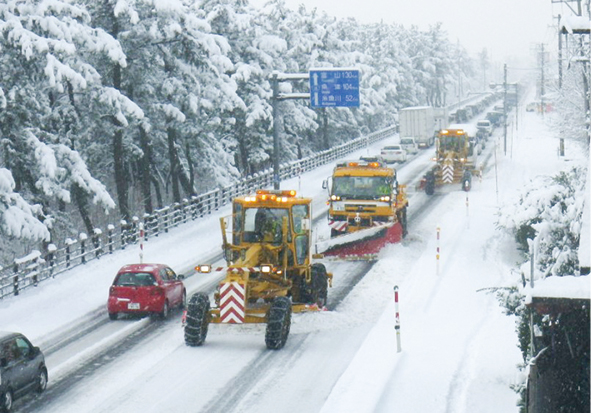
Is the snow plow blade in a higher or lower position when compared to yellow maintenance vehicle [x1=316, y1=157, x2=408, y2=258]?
lower

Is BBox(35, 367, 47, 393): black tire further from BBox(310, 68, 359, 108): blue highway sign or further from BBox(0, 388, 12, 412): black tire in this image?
BBox(310, 68, 359, 108): blue highway sign

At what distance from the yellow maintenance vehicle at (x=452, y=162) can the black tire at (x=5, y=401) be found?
32.6m

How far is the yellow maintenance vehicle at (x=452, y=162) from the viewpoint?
157ft

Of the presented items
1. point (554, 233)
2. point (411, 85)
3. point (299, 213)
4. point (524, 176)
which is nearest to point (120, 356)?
point (299, 213)

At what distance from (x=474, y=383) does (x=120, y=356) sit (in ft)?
23.6

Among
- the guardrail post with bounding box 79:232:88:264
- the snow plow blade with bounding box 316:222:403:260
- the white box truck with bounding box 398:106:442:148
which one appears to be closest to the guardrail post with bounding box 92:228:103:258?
the guardrail post with bounding box 79:232:88:264

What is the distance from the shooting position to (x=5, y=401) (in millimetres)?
16188

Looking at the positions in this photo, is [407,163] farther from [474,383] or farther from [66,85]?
[474,383]

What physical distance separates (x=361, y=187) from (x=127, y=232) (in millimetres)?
8974

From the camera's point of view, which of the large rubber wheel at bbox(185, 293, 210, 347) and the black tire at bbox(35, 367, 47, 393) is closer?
the black tire at bbox(35, 367, 47, 393)

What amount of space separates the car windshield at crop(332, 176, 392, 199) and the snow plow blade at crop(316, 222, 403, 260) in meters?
1.89

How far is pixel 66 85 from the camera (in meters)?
37.5

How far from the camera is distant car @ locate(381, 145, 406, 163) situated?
63.8 m

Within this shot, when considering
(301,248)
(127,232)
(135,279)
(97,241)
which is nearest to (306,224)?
(301,248)
